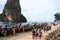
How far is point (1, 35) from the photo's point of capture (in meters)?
29.6

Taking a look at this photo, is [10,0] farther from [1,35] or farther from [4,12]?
[1,35]

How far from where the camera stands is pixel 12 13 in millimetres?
115250

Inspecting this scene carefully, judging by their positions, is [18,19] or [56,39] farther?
[18,19]

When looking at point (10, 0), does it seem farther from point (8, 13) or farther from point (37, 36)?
point (37, 36)

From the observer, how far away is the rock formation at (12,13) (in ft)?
372

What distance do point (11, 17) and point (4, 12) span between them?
8.90 metres

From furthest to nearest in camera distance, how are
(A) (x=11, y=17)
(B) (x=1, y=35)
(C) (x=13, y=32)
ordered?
(A) (x=11, y=17) < (C) (x=13, y=32) < (B) (x=1, y=35)

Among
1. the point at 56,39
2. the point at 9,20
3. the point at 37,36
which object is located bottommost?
the point at 9,20

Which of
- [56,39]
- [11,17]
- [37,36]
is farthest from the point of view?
[11,17]

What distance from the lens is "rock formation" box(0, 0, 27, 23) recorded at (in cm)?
11331

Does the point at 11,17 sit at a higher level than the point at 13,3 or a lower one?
lower

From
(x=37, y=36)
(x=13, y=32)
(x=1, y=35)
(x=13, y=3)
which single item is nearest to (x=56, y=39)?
(x=37, y=36)

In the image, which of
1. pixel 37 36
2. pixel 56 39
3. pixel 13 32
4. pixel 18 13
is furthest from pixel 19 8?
pixel 56 39

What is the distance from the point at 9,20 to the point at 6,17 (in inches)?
133
